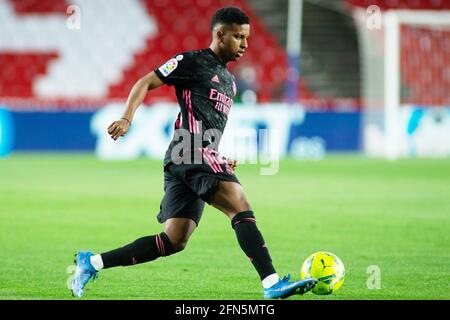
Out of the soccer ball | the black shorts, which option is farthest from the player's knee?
the soccer ball

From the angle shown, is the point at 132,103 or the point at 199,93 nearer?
the point at 132,103

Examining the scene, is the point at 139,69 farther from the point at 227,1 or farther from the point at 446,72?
the point at 446,72

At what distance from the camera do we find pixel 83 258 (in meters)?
6.48

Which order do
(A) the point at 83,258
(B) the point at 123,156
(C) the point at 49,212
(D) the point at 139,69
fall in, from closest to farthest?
(A) the point at 83,258 → (C) the point at 49,212 → (B) the point at 123,156 → (D) the point at 139,69

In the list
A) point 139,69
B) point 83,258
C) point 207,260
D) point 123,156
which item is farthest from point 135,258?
point 139,69

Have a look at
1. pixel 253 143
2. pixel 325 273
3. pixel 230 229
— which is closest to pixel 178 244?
pixel 325 273

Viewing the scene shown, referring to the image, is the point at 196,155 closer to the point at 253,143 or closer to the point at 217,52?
the point at 217,52

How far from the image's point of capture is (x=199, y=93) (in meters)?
6.44

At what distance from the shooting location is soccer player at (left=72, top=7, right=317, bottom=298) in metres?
6.22

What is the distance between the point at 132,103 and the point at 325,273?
1.72m

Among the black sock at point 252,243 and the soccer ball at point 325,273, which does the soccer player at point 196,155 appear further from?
the soccer ball at point 325,273

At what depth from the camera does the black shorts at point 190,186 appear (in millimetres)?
6211

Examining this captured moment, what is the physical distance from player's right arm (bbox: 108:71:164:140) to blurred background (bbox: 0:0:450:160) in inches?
579

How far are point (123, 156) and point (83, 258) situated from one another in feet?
51.9
